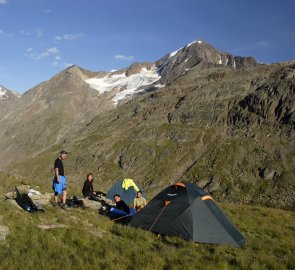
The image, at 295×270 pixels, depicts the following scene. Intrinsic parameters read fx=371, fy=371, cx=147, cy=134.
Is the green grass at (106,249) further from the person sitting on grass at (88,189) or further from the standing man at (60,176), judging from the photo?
the person sitting on grass at (88,189)

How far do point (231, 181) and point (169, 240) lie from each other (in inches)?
2148

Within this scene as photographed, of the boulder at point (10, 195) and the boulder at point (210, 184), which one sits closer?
the boulder at point (10, 195)

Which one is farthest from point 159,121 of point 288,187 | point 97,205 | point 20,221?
point 20,221

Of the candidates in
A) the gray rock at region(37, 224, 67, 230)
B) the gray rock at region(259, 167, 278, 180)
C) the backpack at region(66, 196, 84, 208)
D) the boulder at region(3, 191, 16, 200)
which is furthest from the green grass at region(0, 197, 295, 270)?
the gray rock at region(259, 167, 278, 180)

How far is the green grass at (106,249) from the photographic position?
9344 mm

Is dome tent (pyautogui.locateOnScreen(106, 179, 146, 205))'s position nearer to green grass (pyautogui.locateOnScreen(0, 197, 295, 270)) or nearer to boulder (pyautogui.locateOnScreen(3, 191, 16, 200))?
boulder (pyautogui.locateOnScreen(3, 191, 16, 200))

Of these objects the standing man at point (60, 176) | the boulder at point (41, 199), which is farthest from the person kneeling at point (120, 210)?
the boulder at point (41, 199)

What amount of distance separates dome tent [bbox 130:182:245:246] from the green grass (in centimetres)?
56

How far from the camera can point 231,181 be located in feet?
216

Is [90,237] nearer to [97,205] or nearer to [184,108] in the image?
[97,205]

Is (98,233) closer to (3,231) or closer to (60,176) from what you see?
(3,231)

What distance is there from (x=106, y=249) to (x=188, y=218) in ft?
15.4

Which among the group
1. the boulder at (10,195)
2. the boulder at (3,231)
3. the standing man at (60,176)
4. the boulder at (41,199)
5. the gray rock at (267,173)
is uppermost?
the gray rock at (267,173)

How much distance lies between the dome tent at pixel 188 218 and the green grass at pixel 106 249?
558mm
